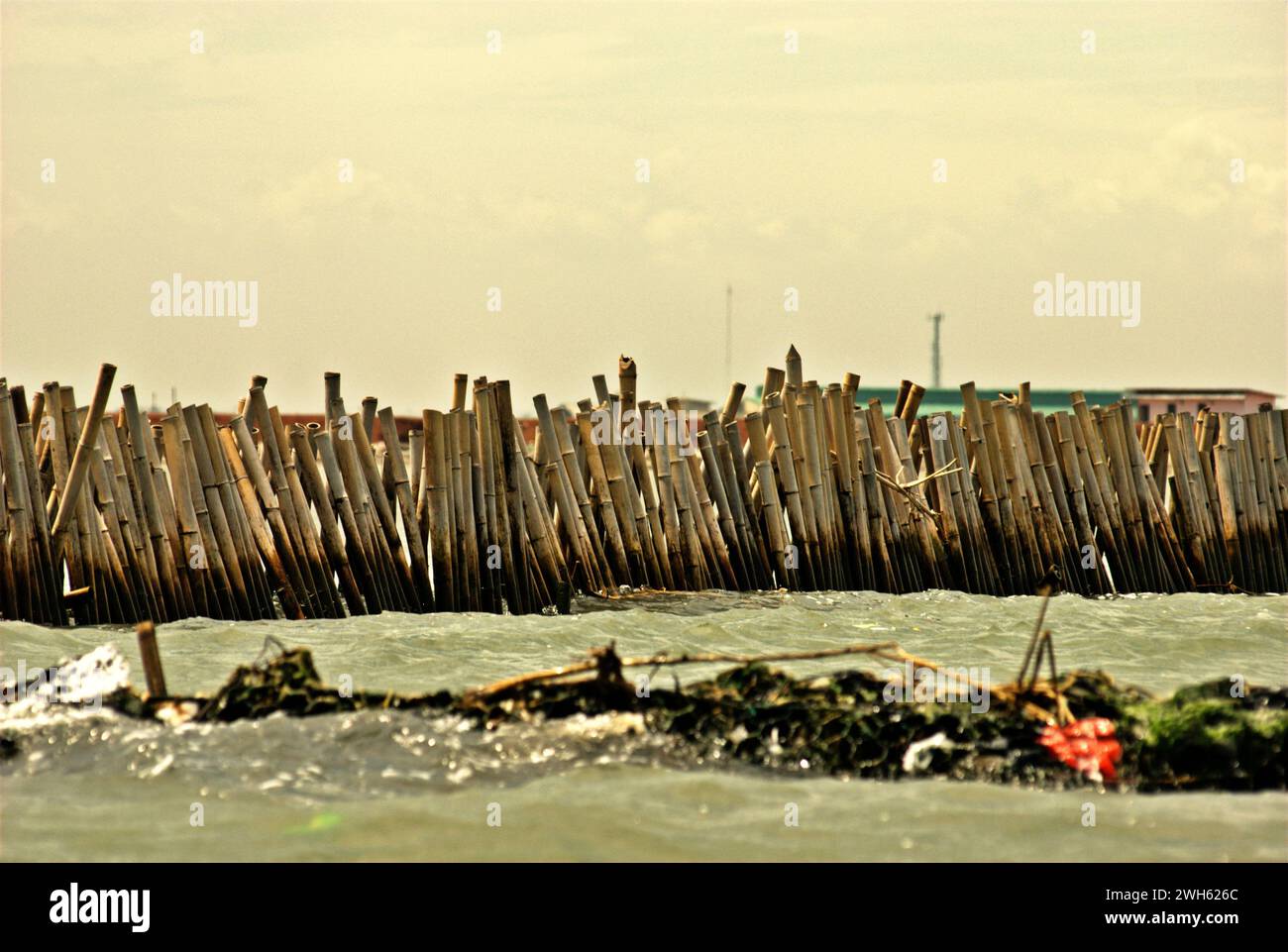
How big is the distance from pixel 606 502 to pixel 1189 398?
50.0m

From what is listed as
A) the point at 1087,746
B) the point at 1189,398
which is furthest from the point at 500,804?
the point at 1189,398

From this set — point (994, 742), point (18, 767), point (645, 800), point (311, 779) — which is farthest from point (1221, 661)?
point (18, 767)

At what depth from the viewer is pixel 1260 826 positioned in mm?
7508

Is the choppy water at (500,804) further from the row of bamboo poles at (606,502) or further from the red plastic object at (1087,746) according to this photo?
the row of bamboo poles at (606,502)

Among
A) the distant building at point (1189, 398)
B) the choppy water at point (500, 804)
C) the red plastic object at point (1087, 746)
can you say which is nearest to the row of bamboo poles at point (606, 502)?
the choppy water at point (500, 804)

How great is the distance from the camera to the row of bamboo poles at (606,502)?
13.2 m

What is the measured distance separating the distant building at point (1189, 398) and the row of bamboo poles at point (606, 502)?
142 ft

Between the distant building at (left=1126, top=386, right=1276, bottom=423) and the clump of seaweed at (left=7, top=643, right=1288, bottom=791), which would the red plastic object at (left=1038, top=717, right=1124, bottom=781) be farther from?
the distant building at (left=1126, top=386, right=1276, bottom=423)

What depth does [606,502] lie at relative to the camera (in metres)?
15.1

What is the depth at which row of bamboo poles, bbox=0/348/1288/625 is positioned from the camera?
43.3 ft

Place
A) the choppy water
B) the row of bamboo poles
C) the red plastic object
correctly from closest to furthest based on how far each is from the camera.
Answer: the choppy water, the red plastic object, the row of bamboo poles

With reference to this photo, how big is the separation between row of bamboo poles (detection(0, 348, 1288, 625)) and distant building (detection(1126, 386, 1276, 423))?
142 feet

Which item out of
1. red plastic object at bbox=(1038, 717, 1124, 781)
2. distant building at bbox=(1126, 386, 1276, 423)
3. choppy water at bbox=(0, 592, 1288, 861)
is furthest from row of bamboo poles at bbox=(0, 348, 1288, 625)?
distant building at bbox=(1126, 386, 1276, 423)

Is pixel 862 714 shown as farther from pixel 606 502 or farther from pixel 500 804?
pixel 606 502
